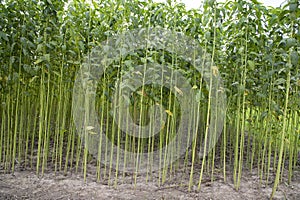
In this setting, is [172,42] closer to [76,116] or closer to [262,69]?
[262,69]

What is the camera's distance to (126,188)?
3707 millimetres

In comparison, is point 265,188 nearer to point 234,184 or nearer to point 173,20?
point 234,184

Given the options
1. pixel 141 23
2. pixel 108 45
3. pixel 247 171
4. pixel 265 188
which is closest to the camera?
pixel 108 45

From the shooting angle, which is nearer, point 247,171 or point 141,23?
point 141,23

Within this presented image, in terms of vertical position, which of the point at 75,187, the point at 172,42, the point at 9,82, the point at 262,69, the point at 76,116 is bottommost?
the point at 75,187

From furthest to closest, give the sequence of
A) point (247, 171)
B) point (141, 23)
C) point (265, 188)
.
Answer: point (247, 171), point (141, 23), point (265, 188)

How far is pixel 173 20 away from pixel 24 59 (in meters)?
2.05

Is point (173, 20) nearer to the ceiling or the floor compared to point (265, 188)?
nearer to the ceiling

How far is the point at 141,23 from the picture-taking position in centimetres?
414

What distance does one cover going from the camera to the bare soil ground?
11.3ft

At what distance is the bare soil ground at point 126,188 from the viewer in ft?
11.3

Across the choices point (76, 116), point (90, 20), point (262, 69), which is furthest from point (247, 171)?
point (90, 20)

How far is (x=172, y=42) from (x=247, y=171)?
2.32 metres

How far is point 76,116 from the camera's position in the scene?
13.9 feet
